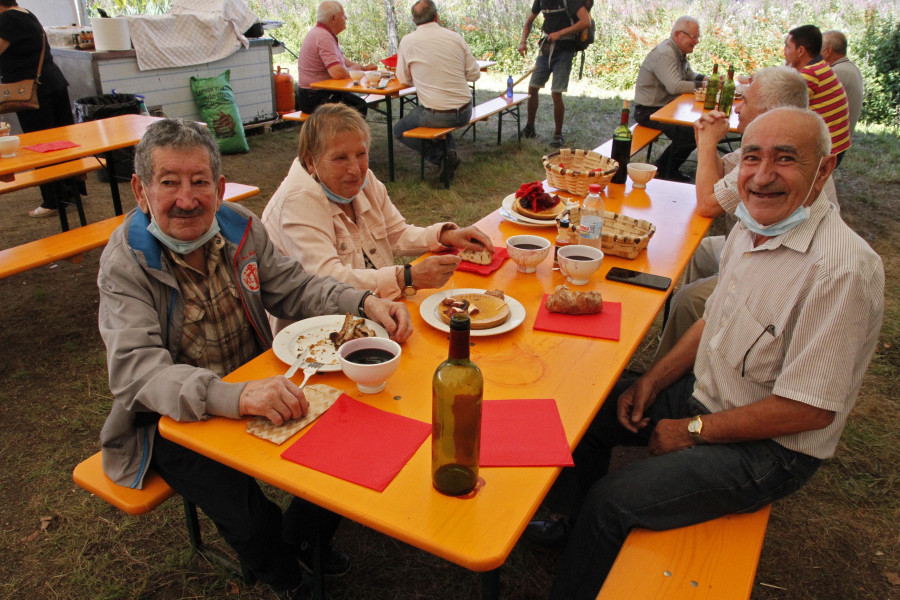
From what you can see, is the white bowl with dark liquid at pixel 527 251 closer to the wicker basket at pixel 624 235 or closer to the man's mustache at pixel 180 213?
the wicker basket at pixel 624 235

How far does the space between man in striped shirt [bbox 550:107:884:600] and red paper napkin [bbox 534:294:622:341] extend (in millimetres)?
306

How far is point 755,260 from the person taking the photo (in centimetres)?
187

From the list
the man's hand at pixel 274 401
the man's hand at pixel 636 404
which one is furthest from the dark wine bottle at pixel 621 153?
the man's hand at pixel 274 401

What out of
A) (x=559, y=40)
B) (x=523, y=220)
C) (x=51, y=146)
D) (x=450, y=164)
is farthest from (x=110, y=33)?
(x=523, y=220)

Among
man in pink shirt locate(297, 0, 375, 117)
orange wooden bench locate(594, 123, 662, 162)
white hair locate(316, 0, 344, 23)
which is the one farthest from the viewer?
man in pink shirt locate(297, 0, 375, 117)

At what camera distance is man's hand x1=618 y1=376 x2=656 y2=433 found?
7.39 feet

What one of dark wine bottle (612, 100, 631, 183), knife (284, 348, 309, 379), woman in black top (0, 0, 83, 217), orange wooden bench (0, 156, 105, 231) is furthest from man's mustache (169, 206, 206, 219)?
woman in black top (0, 0, 83, 217)

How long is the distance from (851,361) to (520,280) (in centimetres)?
109

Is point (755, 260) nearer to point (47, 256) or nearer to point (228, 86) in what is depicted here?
point (47, 256)

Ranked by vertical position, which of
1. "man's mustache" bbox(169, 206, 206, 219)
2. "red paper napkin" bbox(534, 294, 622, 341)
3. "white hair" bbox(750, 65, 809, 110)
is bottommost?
"red paper napkin" bbox(534, 294, 622, 341)

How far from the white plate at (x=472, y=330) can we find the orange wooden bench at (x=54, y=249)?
2562mm

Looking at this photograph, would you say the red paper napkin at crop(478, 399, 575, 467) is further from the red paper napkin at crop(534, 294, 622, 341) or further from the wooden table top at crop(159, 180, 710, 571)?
the red paper napkin at crop(534, 294, 622, 341)

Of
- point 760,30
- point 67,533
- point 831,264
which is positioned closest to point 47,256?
point 67,533

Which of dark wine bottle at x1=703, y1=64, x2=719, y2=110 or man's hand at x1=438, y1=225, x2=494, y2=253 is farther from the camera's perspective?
dark wine bottle at x1=703, y1=64, x2=719, y2=110
